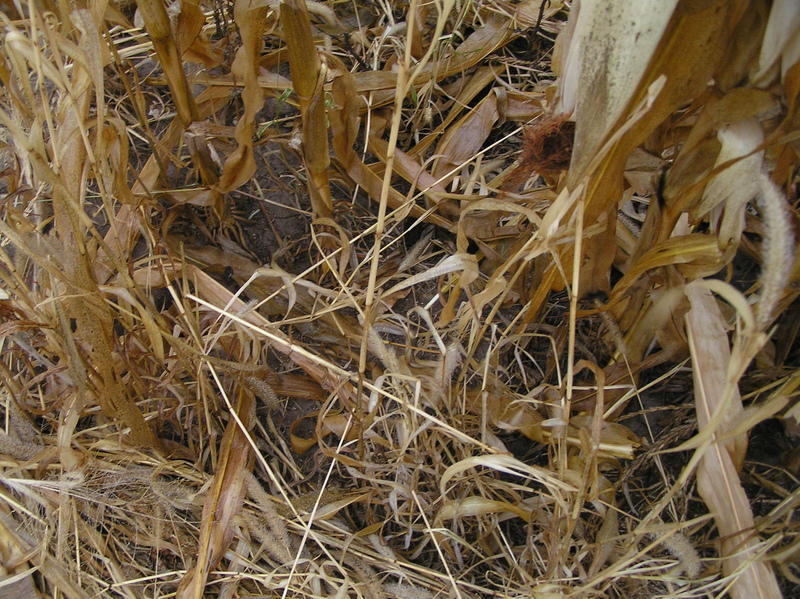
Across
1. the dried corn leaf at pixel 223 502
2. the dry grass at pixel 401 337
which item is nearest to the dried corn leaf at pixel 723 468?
the dry grass at pixel 401 337

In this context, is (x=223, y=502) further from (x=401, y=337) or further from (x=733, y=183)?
(x=733, y=183)

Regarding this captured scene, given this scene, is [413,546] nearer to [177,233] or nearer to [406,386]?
[406,386]

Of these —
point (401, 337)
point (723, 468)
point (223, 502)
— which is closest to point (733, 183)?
Result: point (723, 468)

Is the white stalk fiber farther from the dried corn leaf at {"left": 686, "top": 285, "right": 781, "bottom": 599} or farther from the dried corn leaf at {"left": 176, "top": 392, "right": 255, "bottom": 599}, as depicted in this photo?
the dried corn leaf at {"left": 176, "top": 392, "right": 255, "bottom": 599}

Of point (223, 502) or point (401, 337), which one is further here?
point (401, 337)

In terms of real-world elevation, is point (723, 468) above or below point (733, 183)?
below

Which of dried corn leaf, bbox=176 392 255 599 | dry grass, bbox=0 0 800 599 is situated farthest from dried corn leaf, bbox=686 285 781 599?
dried corn leaf, bbox=176 392 255 599

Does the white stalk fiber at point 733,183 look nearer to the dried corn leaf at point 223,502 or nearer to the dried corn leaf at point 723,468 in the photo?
the dried corn leaf at point 723,468

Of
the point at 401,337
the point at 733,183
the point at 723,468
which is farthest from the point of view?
the point at 401,337
